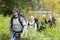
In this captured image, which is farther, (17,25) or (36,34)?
(36,34)

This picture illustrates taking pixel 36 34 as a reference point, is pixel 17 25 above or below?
above

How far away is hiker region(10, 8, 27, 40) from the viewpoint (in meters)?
7.02

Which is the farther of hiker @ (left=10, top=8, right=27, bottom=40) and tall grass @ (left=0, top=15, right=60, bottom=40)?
tall grass @ (left=0, top=15, right=60, bottom=40)

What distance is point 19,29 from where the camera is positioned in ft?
23.8

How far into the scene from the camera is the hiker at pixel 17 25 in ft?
23.0

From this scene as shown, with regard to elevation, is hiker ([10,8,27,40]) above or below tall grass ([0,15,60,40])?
above

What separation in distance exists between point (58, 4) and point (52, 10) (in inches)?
67.2

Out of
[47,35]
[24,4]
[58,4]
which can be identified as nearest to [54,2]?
[58,4]

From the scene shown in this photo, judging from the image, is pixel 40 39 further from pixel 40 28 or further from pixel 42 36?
pixel 40 28

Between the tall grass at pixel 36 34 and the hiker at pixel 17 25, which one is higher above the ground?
the hiker at pixel 17 25

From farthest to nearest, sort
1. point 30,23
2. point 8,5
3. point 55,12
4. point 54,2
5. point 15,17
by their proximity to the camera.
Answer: point 55,12
point 54,2
point 8,5
point 30,23
point 15,17

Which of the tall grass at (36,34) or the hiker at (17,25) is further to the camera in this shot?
the tall grass at (36,34)

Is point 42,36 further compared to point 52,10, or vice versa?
point 52,10

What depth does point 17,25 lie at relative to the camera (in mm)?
7223
